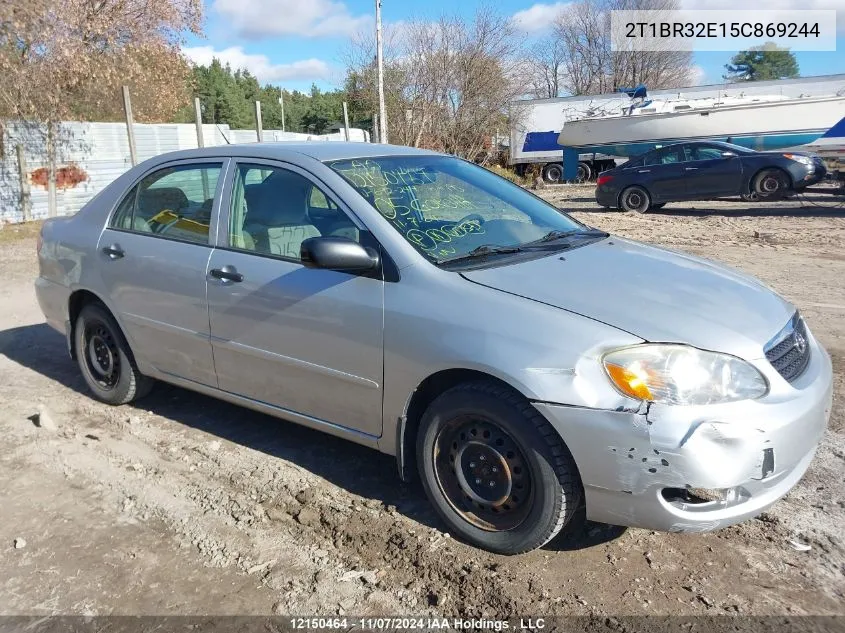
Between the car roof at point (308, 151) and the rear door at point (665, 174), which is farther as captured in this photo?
the rear door at point (665, 174)

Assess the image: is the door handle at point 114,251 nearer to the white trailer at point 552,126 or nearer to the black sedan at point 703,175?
the black sedan at point 703,175

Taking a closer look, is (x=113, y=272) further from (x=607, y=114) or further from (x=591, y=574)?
(x=607, y=114)

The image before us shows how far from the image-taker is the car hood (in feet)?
9.28

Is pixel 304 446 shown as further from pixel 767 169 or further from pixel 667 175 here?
pixel 767 169

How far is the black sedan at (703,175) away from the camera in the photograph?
15.2m

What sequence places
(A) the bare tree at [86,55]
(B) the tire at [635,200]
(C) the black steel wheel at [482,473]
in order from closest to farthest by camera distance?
(C) the black steel wheel at [482,473] → (A) the bare tree at [86,55] → (B) the tire at [635,200]

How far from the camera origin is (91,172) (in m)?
17.5

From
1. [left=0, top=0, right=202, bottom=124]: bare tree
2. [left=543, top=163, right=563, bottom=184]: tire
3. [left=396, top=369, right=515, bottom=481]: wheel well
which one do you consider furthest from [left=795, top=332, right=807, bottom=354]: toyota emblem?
[left=543, top=163, right=563, bottom=184]: tire

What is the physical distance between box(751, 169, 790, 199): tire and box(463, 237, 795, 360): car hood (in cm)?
1314

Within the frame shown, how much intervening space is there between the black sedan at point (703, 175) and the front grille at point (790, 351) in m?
13.5

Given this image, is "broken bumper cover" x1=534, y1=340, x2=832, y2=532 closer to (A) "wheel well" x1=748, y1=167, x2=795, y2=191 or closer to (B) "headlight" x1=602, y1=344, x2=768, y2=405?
(B) "headlight" x1=602, y1=344, x2=768, y2=405

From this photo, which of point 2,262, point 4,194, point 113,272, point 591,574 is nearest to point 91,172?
point 4,194

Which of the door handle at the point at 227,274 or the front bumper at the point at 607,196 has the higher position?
the door handle at the point at 227,274

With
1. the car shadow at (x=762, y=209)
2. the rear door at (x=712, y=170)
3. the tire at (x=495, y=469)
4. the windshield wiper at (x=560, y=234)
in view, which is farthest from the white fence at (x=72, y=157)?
the tire at (x=495, y=469)
